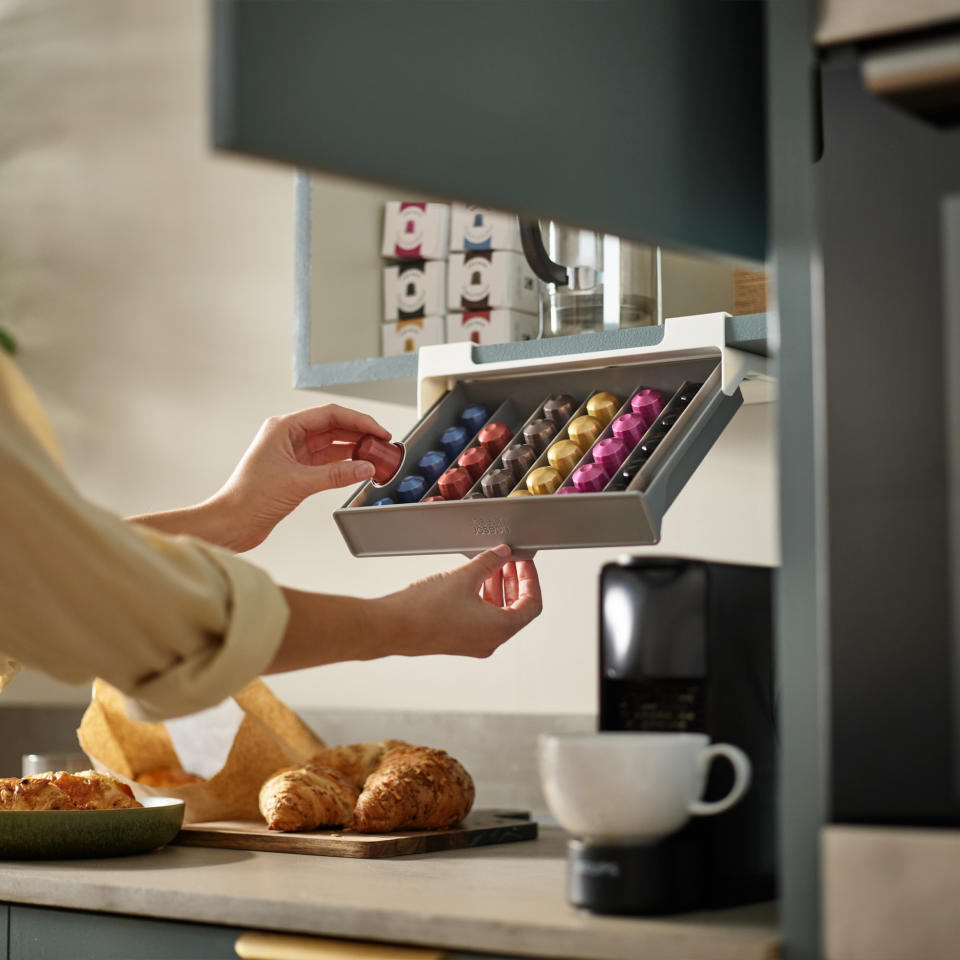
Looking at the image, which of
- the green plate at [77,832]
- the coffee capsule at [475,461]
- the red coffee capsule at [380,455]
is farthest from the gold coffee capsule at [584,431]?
the green plate at [77,832]

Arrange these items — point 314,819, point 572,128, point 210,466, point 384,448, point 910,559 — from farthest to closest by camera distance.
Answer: point 210,466, point 384,448, point 314,819, point 572,128, point 910,559

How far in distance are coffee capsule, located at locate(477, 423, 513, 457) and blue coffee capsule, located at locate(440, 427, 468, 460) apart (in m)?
0.02

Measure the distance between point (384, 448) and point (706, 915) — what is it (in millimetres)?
747

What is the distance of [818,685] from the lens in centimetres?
96

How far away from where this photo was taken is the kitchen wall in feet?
7.09

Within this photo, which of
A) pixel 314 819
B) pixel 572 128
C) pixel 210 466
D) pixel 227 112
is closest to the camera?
pixel 227 112

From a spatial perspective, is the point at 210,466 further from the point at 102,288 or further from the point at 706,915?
the point at 706,915

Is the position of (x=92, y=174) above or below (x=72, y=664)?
above

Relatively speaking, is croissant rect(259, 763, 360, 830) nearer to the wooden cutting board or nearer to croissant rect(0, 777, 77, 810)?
the wooden cutting board

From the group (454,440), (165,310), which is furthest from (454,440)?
(165,310)

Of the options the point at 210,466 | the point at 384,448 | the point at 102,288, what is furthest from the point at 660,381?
the point at 102,288

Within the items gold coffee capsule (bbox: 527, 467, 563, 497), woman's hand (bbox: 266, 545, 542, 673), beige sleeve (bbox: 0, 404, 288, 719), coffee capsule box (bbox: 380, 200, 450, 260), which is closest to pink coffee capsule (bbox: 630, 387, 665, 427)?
gold coffee capsule (bbox: 527, 467, 563, 497)

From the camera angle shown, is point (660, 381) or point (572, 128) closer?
point (572, 128)

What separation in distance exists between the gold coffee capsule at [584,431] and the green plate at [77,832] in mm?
614
